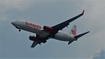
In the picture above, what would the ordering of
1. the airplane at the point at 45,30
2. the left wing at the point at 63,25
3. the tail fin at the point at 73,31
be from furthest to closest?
the tail fin at the point at 73,31, the airplane at the point at 45,30, the left wing at the point at 63,25

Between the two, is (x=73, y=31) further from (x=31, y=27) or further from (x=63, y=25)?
(x=31, y=27)

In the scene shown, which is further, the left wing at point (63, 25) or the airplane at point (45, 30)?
the airplane at point (45, 30)

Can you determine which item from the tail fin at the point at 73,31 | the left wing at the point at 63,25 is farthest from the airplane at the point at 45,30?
the tail fin at the point at 73,31

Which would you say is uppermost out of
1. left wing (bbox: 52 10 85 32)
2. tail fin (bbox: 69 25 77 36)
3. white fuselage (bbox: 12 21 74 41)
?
tail fin (bbox: 69 25 77 36)

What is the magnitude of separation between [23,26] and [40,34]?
637cm

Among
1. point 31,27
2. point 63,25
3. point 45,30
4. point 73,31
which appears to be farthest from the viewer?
point 73,31

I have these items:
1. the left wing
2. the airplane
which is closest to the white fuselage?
the airplane

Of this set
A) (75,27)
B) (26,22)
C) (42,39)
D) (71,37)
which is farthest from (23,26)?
(75,27)

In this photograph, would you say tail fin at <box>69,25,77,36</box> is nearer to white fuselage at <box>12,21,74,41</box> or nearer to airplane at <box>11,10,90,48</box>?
airplane at <box>11,10,90,48</box>

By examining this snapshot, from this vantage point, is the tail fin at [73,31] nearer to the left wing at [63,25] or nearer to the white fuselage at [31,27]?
the white fuselage at [31,27]

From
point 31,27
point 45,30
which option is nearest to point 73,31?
point 45,30

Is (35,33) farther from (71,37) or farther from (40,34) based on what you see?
(71,37)

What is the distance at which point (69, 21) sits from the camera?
102812mm

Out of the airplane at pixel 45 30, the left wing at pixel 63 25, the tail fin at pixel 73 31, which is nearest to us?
the left wing at pixel 63 25
